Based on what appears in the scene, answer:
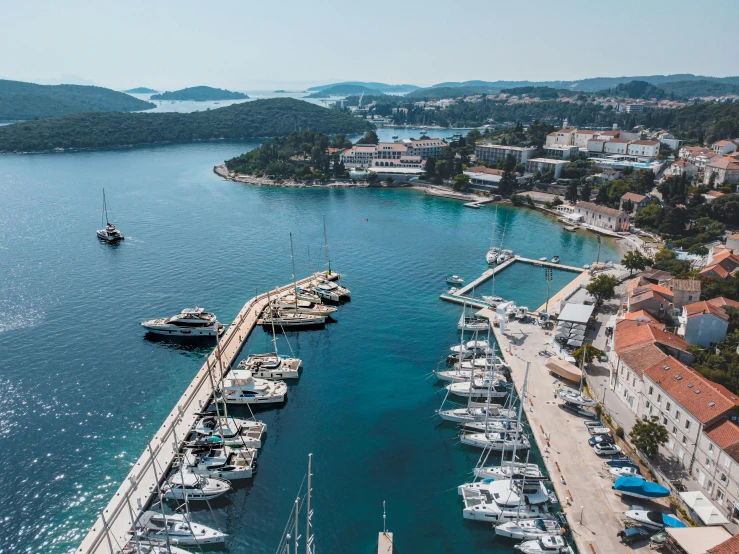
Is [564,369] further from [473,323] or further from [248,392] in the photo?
[248,392]

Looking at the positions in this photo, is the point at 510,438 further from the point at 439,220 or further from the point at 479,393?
the point at 439,220

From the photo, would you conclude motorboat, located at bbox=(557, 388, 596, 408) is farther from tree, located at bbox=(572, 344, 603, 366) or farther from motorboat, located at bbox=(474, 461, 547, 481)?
motorboat, located at bbox=(474, 461, 547, 481)

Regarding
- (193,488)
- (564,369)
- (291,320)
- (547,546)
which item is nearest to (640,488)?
(547,546)

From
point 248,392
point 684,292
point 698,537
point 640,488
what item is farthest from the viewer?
point 684,292

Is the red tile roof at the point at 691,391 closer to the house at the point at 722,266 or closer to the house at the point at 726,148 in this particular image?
the house at the point at 722,266

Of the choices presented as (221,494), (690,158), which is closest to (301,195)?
(690,158)

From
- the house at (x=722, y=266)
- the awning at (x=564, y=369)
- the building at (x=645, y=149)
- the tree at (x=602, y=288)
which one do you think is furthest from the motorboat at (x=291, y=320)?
the building at (x=645, y=149)

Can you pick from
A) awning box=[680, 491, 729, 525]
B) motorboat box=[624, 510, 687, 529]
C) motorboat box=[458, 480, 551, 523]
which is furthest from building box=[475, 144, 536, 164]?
motorboat box=[624, 510, 687, 529]
